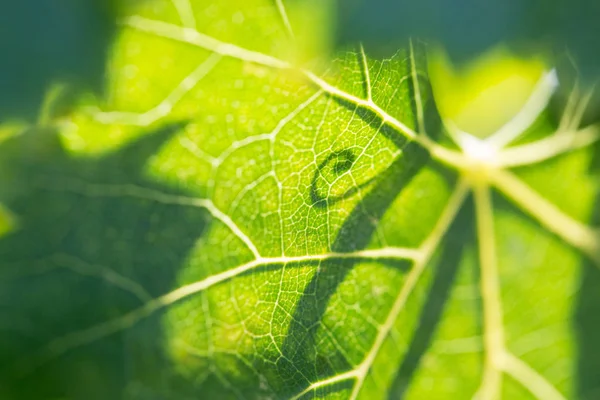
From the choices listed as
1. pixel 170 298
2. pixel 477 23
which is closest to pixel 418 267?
pixel 170 298

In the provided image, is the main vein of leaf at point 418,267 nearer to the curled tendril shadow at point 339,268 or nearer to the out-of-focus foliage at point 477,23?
the curled tendril shadow at point 339,268

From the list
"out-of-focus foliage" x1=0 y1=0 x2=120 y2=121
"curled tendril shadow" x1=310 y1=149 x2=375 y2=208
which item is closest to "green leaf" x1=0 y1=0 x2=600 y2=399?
"curled tendril shadow" x1=310 y1=149 x2=375 y2=208

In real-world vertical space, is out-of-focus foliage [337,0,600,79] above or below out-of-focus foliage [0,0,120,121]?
below

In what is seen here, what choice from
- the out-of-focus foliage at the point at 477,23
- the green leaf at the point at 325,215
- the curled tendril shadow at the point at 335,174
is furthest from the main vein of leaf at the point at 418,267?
the out-of-focus foliage at the point at 477,23

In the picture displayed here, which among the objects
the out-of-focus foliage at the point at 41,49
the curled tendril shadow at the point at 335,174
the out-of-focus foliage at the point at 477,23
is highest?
the curled tendril shadow at the point at 335,174

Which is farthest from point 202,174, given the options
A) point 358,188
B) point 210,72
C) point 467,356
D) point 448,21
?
point 448,21

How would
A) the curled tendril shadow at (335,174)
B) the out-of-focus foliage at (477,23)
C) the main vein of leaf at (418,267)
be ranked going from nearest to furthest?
the out-of-focus foliage at (477,23)
the curled tendril shadow at (335,174)
the main vein of leaf at (418,267)

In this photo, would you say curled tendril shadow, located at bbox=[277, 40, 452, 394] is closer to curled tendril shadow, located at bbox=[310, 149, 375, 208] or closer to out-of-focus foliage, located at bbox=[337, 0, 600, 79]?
curled tendril shadow, located at bbox=[310, 149, 375, 208]

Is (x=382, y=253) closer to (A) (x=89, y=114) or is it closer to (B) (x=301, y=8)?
(B) (x=301, y=8)

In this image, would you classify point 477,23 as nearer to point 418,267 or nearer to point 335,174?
point 335,174
